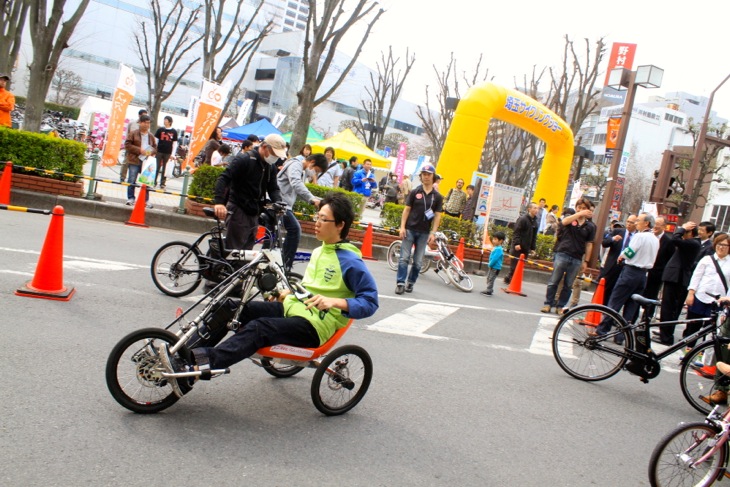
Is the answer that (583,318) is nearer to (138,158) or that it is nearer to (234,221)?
(234,221)

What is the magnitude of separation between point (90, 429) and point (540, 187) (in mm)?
19062

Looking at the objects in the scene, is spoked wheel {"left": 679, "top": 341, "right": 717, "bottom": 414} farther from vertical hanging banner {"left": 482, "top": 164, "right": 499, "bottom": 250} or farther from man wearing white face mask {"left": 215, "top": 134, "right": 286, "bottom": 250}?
vertical hanging banner {"left": 482, "top": 164, "right": 499, "bottom": 250}

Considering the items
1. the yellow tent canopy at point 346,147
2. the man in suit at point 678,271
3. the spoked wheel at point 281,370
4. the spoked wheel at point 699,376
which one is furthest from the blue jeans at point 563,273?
the yellow tent canopy at point 346,147

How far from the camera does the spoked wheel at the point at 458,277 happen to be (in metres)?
11.6

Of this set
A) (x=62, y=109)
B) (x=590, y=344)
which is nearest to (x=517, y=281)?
(x=590, y=344)

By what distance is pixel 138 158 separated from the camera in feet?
43.9

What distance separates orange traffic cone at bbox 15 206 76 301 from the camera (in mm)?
5961

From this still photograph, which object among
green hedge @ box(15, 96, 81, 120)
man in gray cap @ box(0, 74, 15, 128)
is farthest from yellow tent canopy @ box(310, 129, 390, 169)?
green hedge @ box(15, 96, 81, 120)

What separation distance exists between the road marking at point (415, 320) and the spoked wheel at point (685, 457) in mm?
3486

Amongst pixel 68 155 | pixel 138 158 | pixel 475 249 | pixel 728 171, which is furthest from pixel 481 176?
pixel 728 171

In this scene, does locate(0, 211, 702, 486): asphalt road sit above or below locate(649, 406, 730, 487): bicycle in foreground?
below

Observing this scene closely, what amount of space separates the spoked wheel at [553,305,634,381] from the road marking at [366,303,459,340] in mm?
1404

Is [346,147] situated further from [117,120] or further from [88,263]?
[88,263]

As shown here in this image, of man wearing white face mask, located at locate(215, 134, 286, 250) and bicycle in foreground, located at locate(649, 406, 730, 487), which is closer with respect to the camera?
bicycle in foreground, located at locate(649, 406, 730, 487)
